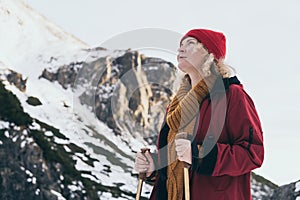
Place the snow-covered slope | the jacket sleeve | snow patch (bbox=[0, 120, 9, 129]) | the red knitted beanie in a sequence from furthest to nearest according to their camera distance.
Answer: the snow-covered slope
snow patch (bbox=[0, 120, 9, 129])
the red knitted beanie
the jacket sleeve

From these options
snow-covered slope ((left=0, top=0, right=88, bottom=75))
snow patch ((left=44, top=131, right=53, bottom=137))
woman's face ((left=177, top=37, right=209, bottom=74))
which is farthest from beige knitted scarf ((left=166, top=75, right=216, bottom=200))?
snow-covered slope ((left=0, top=0, right=88, bottom=75))

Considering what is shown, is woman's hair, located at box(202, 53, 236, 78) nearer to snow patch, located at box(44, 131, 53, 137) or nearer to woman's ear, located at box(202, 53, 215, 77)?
woman's ear, located at box(202, 53, 215, 77)

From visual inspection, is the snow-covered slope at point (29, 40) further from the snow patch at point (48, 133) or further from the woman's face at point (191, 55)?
the woman's face at point (191, 55)

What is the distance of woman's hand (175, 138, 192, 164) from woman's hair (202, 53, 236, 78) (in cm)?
40

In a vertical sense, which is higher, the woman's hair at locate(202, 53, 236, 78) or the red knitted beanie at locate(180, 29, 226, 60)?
the red knitted beanie at locate(180, 29, 226, 60)

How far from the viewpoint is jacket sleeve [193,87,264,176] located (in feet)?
7.80

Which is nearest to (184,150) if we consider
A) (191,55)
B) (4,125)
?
(191,55)

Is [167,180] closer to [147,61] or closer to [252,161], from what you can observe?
[252,161]

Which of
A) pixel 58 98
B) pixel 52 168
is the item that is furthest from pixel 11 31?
pixel 52 168

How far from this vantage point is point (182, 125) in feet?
8.39

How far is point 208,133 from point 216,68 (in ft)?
1.19

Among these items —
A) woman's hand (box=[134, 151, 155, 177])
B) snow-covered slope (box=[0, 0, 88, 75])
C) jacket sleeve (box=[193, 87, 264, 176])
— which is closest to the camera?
jacket sleeve (box=[193, 87, 264, 176])

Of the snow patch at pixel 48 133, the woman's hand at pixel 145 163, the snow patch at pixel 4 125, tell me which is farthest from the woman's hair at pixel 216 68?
the snow patch at pixel 48 133

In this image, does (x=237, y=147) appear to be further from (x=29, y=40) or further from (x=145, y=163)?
(x=29, y=40)
